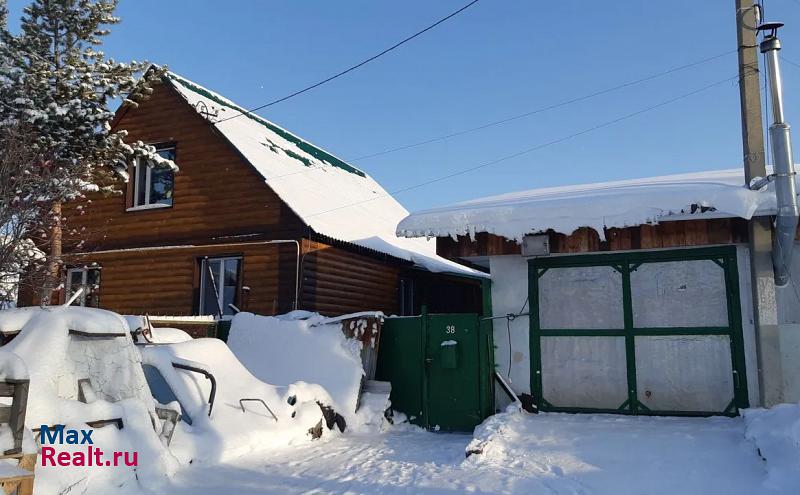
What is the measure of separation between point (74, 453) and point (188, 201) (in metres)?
10.3

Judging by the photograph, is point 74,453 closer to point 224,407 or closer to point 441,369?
point 224,407

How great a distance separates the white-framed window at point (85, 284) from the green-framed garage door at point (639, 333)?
11.6 m

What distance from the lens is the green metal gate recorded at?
30.4 feet

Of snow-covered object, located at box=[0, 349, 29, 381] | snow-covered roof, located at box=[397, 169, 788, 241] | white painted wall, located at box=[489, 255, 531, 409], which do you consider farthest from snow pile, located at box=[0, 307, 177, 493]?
white painted wall, located at box=[489, 255, 531, 409]

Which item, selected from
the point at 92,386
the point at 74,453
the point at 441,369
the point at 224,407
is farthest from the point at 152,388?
the point at 441,369

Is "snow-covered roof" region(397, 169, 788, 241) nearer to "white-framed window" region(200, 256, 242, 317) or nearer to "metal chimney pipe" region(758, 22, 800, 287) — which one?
"metal chimney pipe" region(758, 22, 800, 287)

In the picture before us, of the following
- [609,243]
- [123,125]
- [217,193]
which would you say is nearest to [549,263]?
[609,243]

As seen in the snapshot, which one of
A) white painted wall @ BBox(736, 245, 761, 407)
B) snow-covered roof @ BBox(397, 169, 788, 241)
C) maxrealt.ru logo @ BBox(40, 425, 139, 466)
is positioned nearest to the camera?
maxrealt.ru logo @ BBox(40, 425, 139, 466)

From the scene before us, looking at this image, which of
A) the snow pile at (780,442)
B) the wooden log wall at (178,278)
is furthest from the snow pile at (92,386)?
the wooden log wall at (178,278)

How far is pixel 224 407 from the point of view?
7512 millimetres

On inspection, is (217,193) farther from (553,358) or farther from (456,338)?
Answer: (553,358)

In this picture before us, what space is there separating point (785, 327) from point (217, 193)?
38.0 ft

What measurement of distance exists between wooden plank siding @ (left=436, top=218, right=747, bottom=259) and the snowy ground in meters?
2.35

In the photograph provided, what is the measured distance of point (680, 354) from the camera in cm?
838
